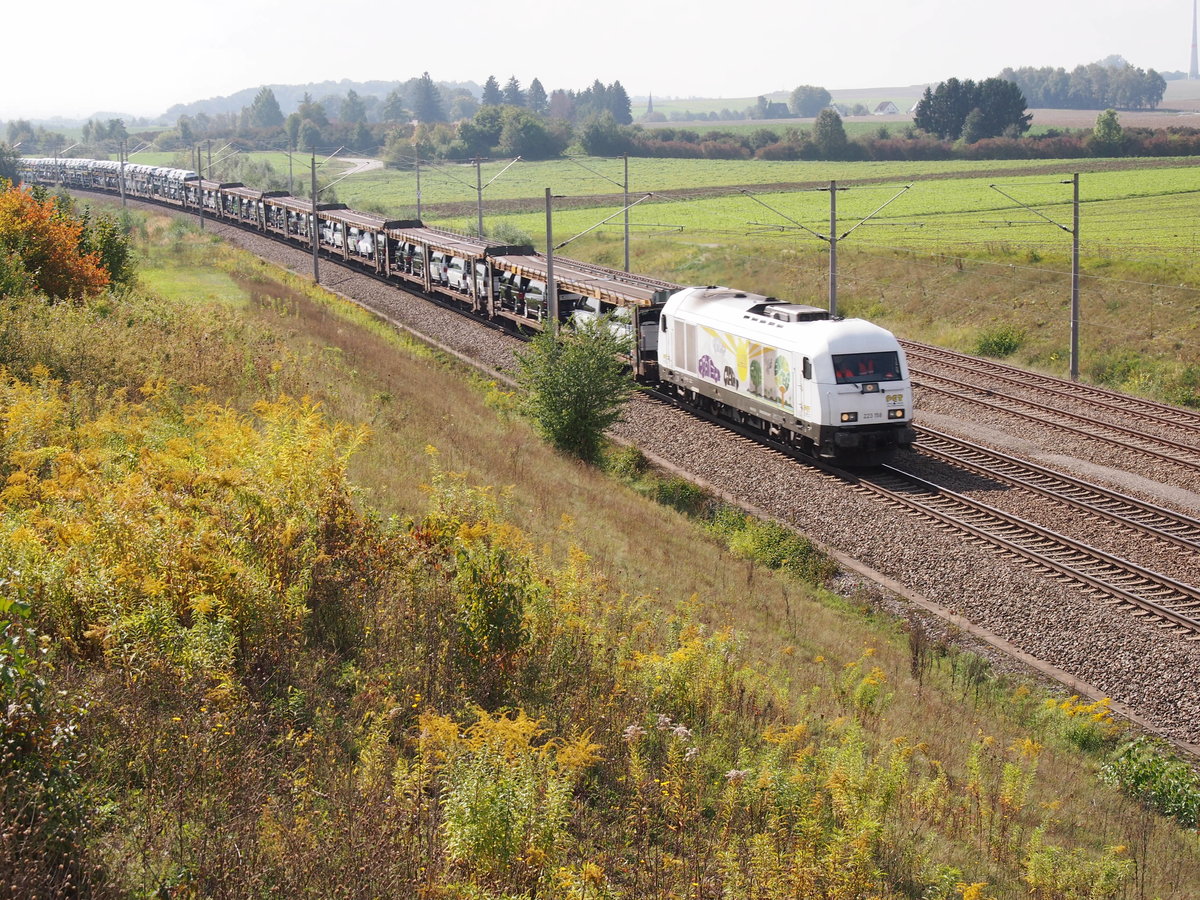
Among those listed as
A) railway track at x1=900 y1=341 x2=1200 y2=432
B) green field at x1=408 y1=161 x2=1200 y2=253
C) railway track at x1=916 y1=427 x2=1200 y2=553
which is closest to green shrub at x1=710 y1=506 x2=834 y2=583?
railway track at x1=916 y1=427 x2=1200 y2=553

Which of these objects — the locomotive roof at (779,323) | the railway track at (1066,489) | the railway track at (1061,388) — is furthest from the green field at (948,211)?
the railway track at (1066,489)

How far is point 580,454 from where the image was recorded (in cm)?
2606

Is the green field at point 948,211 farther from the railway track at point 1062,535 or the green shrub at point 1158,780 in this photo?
the green shrub at point 1158,780

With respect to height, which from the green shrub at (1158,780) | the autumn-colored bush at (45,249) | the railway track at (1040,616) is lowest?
the green shrub at (1158,780)

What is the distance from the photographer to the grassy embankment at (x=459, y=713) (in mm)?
6941

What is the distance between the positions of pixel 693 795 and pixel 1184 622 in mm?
10794

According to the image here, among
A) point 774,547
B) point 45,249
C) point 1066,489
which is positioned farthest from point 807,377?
point 45,249

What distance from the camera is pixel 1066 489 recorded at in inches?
904

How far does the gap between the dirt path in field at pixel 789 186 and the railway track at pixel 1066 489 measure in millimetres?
68582

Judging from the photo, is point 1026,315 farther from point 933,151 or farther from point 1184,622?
point 933,151

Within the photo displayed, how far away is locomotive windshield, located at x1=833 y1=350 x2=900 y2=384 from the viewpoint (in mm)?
23781

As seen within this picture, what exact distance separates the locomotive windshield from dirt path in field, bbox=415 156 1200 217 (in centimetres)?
6987

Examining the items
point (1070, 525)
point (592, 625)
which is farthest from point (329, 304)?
point (592, 625)

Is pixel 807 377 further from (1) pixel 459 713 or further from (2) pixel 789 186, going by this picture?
(2) pixel 789 186
